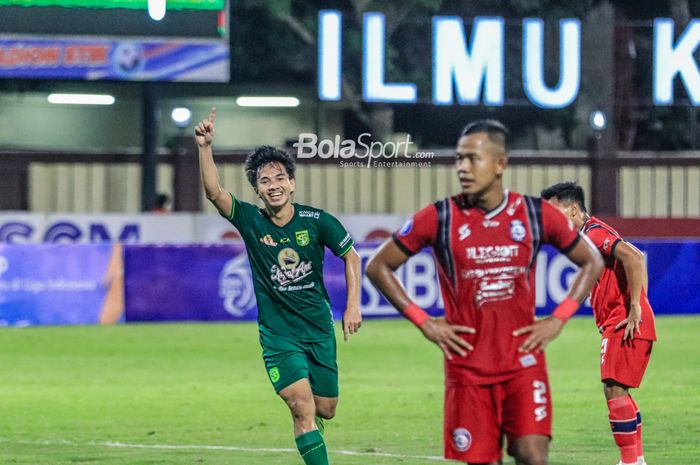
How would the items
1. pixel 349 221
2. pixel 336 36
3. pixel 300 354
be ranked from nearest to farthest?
pixel 300 354 → pixel 349 221 → pixel 336 36

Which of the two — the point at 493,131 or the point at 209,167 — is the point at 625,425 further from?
the point at 493,131

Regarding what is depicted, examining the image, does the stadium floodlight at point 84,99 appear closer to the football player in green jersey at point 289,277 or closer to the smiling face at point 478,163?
the football player in green jersey at point 289,277

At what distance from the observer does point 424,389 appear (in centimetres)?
1698

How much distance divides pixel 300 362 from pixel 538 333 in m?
2.55

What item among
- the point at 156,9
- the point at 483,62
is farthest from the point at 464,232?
the point at 483,62

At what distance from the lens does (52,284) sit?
24359 mm

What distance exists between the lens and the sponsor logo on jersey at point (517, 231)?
23.8ft

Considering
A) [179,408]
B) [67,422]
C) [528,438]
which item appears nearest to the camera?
[528,438]

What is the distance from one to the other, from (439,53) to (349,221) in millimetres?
4864

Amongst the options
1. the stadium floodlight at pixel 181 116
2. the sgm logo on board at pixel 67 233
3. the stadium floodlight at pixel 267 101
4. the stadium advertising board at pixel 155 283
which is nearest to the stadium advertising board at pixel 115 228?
the sgm logo on board at pixel 67 233

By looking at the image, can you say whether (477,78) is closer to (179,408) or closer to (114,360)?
(114,360)

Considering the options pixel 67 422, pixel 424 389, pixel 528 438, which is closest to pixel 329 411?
pixel 528 438

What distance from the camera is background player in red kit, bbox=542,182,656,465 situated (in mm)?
9844

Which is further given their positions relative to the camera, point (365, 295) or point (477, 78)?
point (477, 78)
